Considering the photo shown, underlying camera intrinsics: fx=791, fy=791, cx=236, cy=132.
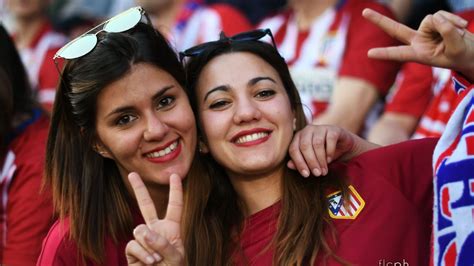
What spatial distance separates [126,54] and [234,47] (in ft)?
1.15

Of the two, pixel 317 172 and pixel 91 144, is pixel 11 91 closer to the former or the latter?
pixel 91 144

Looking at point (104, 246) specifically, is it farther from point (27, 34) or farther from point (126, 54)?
point (27, 34)

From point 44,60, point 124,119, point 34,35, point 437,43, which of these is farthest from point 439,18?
point 34,35

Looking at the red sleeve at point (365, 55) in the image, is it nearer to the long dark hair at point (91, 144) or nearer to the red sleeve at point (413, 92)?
the red sleeve at point (413, 92)

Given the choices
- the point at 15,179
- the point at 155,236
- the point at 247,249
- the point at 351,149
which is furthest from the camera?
the point at 15,179

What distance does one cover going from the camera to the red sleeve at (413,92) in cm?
354

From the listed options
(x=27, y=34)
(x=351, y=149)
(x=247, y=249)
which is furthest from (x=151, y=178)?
(x=27, y=34)

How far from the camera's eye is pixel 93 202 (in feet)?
8.21

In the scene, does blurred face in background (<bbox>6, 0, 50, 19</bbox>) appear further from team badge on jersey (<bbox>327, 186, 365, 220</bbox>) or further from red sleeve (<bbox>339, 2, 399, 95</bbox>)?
team badge on jersey (<bbox>327, 186, 365, 220</bbox>)

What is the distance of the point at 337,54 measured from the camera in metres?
3.64

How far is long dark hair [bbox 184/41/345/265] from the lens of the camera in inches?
87.1

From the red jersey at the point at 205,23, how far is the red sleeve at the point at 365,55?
2.15ft

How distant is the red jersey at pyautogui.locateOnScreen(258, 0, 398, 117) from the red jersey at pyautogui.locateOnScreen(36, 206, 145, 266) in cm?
145

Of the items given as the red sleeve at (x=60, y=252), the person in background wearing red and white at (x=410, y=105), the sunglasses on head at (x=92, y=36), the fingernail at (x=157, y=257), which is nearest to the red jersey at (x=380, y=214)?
the fingernail at (x=157, y=257)
